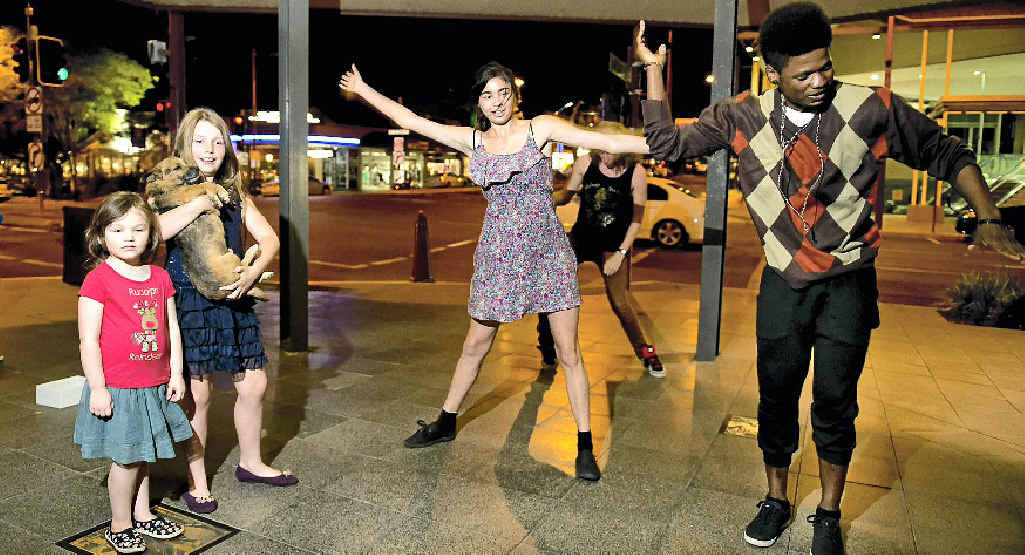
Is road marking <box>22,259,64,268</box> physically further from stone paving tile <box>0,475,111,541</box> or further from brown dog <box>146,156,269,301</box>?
brown dog <box>146,156,269,301</box>

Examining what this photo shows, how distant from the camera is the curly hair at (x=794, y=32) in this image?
9.17 ft

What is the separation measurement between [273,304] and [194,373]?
5.53 m

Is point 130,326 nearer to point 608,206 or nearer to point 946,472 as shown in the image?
point 608,206

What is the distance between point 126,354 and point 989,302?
331 inches

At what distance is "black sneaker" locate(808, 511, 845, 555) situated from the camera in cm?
314

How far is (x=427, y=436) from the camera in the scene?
4.37 m

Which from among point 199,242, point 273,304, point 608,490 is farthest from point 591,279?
point 199,242

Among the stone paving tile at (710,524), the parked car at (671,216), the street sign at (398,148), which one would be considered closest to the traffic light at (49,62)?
the parked car at (671,216)

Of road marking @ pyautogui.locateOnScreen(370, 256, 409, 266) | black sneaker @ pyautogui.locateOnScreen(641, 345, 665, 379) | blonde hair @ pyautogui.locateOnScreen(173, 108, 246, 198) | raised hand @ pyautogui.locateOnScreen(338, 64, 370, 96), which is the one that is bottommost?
road marking @ pyautogui.locateOnScreen(370, 256, 409, 266)

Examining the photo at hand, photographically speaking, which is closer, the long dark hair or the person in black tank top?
the long dark hair

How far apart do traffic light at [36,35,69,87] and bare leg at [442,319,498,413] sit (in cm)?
984

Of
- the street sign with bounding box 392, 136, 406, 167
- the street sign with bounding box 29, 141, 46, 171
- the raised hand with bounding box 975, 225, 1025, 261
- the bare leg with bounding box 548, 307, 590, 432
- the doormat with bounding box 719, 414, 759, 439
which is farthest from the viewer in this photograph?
the street sign with bounding box 392, 136, 406, 167

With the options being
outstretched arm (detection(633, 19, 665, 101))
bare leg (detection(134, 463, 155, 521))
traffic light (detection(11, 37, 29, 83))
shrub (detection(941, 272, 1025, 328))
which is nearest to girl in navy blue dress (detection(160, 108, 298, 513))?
bare leg (detection(134, 463, 155, 521))

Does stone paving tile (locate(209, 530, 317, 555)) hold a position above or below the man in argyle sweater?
below
